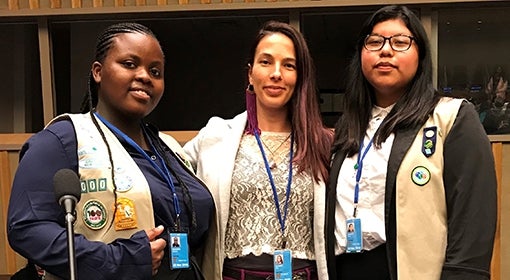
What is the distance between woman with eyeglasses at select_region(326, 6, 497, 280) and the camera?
204 cm

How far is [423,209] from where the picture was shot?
2119mm

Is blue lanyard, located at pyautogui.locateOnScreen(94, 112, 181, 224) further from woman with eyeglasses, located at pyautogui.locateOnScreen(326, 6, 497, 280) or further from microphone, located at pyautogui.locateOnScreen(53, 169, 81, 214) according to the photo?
woman with eyeglasses, located at pyautogui.locateOnScreen(326, 6, 497, 280)

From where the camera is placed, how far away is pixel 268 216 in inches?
90.4

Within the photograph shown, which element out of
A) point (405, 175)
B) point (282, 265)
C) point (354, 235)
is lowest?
point (282, 265)

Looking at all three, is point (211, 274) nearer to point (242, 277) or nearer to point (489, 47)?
point (242, 277)

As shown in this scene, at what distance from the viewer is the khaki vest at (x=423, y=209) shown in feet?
6.93

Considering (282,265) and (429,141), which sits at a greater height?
(429,141)

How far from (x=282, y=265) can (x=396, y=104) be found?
2.49ft

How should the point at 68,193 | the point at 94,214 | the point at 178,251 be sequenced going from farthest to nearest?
the point at 178,251, the point at 94,214, the point at 68,193

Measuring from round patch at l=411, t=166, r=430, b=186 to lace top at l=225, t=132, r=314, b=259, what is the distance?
1.40 feet

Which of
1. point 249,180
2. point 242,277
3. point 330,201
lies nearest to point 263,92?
point 249,180

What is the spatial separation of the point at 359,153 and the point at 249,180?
0.44 metres

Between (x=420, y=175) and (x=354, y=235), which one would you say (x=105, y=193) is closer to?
(x=354, y=235)

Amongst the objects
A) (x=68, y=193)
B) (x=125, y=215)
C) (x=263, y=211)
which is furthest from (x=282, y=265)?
(x=68, y=193)
